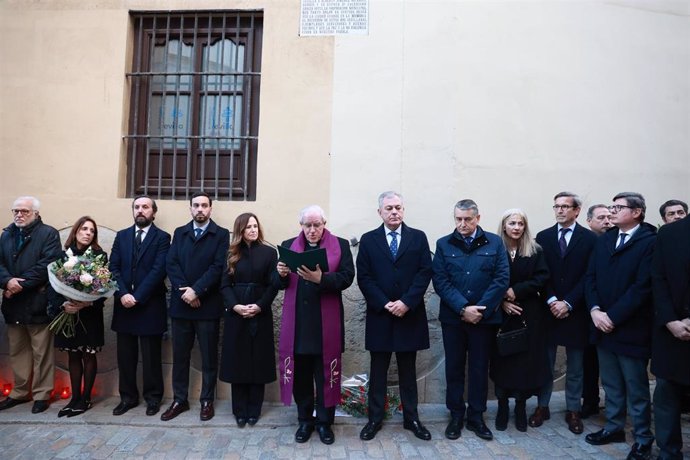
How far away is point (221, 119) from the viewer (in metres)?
5.46

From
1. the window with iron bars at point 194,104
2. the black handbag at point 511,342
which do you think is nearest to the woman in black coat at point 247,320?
the window with iron bars at point 194,104

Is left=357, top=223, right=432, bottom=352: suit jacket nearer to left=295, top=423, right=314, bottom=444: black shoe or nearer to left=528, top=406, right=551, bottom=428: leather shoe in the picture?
left=295, top=423, right=314, bottom=444: black shoe

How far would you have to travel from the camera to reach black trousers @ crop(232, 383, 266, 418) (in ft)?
14.0

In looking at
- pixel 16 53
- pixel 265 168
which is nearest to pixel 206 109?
pixel 265 168

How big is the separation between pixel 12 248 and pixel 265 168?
2.57m

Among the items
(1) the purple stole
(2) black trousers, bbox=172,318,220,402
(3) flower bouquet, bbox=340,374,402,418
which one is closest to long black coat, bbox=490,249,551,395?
(3) flower bouquet, bbox=340,374,402,418

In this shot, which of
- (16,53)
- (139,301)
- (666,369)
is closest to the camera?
(666,369)

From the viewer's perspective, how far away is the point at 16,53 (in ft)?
17.6

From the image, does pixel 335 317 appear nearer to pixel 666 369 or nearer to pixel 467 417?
pixel 467 417

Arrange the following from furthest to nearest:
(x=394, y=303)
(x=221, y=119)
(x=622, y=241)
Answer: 1. (x=221, y=119)
2. (x=394, y=303)
3. (x=622, y=241)

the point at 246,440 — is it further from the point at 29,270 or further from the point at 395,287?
the point at 29,270

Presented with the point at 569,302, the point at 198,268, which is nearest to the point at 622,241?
the point at 569,302

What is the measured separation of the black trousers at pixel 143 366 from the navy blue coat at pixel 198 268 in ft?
1.36

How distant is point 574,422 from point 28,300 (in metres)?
5.12
